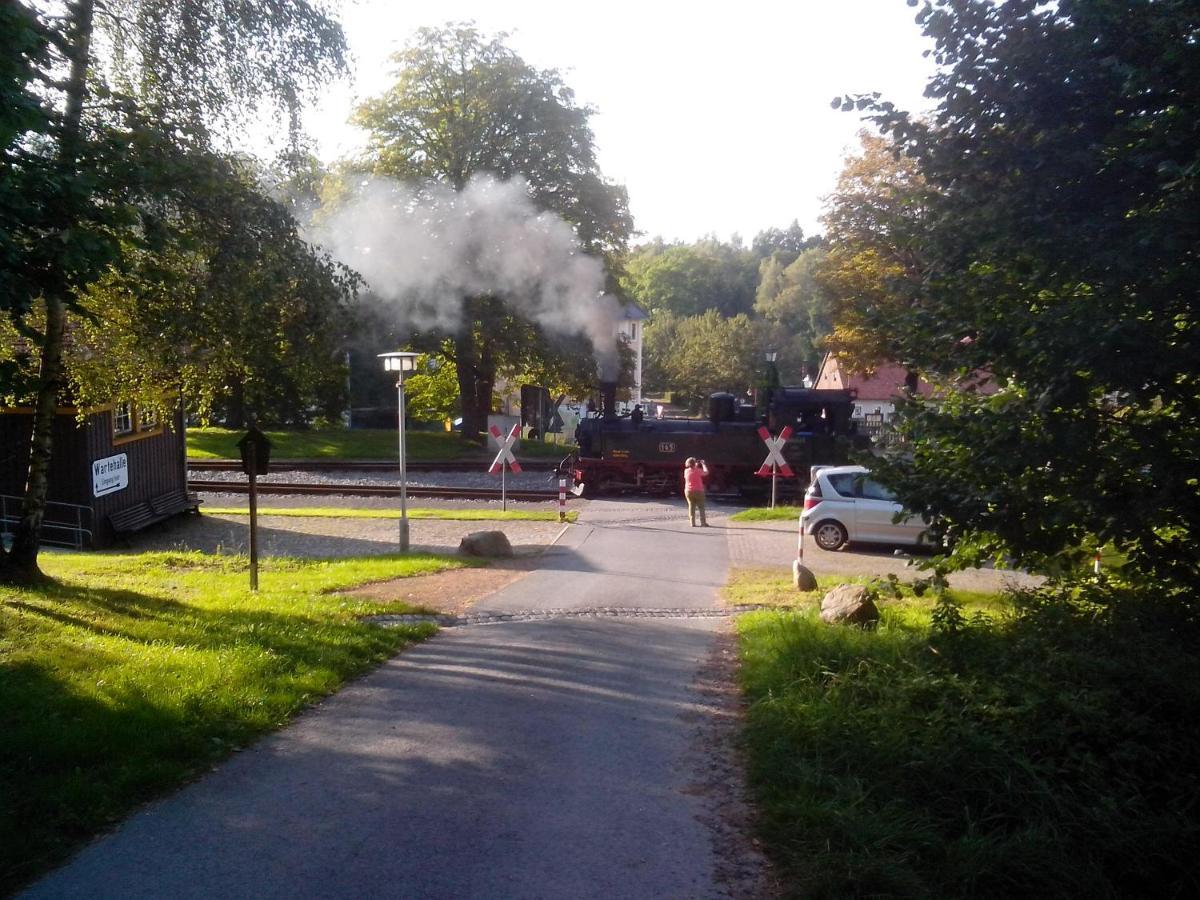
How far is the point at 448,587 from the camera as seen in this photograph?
44.5 feet

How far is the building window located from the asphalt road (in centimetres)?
1449

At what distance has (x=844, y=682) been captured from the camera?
7145 millimetres

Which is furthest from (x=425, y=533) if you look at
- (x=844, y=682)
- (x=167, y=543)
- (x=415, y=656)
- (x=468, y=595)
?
(x=844, y=682)

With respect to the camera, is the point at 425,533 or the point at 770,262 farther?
the point at 770,262

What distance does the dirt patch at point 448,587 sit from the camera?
12.2 m

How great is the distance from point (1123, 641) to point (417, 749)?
4569mm

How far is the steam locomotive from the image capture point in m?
25.9

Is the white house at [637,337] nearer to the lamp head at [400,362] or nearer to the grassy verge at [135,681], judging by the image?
the lamp head at [400,362]

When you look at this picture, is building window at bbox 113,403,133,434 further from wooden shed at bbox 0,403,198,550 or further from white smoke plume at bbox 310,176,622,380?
white smoke plume at bbox 310,176,622,380

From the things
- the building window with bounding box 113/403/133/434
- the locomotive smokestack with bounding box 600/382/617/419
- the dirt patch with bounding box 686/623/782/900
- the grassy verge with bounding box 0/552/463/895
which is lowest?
the dirt patch with bounding box 686/623/782/900

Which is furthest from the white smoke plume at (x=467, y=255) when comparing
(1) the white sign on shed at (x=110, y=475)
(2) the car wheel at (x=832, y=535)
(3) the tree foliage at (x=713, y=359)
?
(3) the tree foliage at (x=713, y=359)

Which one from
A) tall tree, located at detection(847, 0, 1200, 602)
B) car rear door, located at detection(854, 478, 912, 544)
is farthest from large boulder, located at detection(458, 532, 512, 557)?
tall tree, located at detection(847, 0, 1200, 602)

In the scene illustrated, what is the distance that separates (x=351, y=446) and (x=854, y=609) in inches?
1135

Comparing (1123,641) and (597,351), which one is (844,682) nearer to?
(1123,641)
